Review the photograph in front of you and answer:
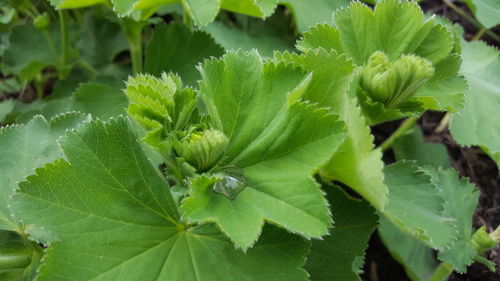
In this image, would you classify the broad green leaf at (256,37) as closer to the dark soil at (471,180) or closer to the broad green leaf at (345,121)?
the dark soil at (471,180)

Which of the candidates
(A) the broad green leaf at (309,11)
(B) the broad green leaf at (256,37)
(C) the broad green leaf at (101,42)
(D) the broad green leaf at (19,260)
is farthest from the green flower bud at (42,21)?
(D) the broad green leaf at (19,260)

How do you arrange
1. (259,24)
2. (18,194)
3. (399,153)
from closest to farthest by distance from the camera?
(18,194) < (399,153) < (259,24)

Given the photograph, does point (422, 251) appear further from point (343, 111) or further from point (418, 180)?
point (343, 111)

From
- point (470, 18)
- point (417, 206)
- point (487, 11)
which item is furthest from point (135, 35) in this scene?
point (470, 18)

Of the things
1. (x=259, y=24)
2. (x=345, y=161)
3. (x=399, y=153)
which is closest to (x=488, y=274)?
(x=399, y=153)

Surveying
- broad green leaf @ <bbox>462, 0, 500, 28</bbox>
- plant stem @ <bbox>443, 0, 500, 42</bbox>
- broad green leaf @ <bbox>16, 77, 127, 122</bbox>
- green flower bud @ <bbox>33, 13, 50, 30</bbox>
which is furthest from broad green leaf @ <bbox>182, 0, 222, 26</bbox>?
plant stem @ <bbox>443, 0, 500, 42</bbox>

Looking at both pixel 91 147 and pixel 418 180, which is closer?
pixel 91 147
